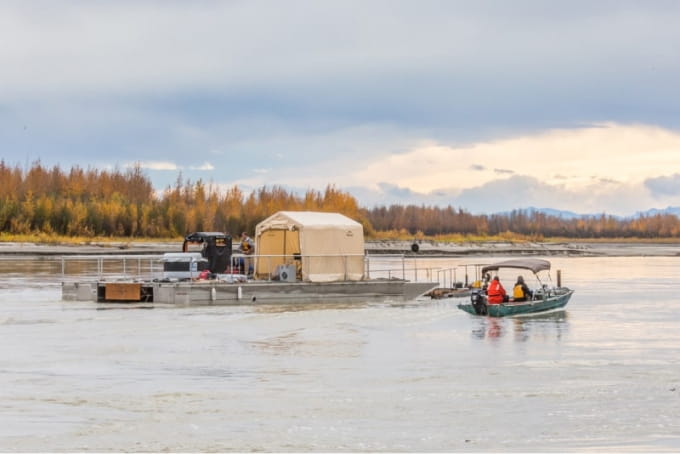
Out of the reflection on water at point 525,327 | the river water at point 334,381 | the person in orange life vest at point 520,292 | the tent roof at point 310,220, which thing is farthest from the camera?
the tent roof at point 310,220

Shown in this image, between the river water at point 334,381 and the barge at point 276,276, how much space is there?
2079 mm

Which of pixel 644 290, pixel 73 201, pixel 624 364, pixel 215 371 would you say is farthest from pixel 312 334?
pixel 73 201

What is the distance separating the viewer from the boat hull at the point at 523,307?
113 ft

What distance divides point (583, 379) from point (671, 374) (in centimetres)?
216

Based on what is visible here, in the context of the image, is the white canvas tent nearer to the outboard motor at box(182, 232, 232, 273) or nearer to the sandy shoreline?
the outboard motor at box(182, 232, 232, 273)

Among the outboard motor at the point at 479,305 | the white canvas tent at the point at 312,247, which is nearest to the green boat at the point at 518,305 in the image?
the outboard motor at the point at 479,305

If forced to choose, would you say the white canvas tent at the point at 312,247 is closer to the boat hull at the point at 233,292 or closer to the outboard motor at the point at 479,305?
the boat hull at the point at 233,292

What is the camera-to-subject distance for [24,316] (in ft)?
107

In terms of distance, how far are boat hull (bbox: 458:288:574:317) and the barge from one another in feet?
19.3

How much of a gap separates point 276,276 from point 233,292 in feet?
8.12

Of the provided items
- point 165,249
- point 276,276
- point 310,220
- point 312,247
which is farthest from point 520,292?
point 165,249

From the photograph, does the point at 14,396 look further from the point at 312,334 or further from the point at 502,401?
the point at 312,334

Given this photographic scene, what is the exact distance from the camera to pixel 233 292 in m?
37.2

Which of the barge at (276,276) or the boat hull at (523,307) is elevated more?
the barge at (276,276)
